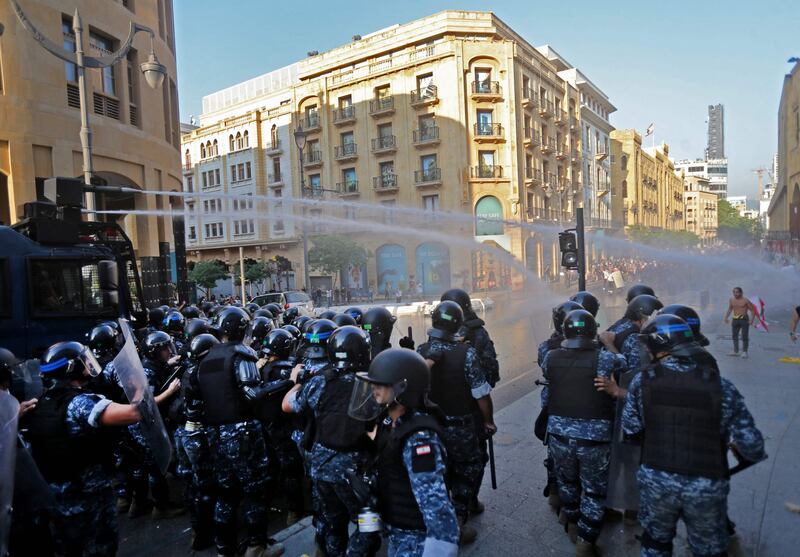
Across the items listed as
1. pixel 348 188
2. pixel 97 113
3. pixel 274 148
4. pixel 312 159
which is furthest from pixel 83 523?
pixel 274 148

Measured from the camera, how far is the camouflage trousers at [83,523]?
327 centimetres

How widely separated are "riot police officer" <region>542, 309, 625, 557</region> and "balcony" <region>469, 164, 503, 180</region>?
103 feet

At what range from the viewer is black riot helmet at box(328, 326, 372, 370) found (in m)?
3.45

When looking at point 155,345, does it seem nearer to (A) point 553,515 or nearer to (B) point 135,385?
(B) point 135,385

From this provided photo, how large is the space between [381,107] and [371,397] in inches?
1425

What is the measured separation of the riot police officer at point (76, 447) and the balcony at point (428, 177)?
3213 centimetres

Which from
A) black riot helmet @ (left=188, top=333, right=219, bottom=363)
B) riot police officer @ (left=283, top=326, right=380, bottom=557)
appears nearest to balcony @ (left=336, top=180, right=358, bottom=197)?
black riot helmet @ (left=188, top=333, right=219, bottom=363)

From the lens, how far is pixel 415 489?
7.58 feet

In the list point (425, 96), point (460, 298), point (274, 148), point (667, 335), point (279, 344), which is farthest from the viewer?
point (274, 148)

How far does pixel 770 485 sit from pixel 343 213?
38220 millimetres

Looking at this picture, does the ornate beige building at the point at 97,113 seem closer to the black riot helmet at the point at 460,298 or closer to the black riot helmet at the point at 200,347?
the black riot helmet at the point at 200,347

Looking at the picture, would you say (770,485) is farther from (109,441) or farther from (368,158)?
(368,158)

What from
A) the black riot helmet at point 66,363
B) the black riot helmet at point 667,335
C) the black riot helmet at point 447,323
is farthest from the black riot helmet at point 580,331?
the black riot helmet at point 66,363

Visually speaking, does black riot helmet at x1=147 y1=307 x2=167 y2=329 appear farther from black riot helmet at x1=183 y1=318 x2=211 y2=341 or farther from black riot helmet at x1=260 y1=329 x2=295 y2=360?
black riot helmet at x1=260 y1=329 x2=295 y2=360
